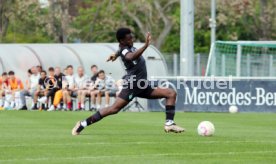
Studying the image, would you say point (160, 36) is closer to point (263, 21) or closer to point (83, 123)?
point (263, 21)

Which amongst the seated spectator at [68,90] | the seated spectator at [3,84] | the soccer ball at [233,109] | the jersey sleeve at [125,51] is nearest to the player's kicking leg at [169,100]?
the jersey sleeve at [125,51]

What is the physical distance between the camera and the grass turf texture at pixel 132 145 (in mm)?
12344

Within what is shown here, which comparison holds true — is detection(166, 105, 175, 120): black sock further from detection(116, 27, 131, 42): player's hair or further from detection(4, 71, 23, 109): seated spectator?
detection(4, 71, 23, 109): seated spectator

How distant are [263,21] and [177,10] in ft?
30.0

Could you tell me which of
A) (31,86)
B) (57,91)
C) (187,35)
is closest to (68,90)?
(57,91)

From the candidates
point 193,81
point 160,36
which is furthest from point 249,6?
point 193,81

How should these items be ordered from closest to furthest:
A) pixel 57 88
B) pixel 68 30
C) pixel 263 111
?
pixel 263 111 → pixel 57 88 → pixel 68 30

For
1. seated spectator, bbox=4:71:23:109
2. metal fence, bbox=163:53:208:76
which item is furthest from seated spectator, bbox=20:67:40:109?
metal fence, bbox=163:53:208:76

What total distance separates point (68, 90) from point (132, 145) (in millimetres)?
17817

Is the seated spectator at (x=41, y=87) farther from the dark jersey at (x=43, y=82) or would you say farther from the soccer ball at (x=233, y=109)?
the soccer ball at (x=233, y=109)

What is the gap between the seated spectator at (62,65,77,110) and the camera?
31708 mm

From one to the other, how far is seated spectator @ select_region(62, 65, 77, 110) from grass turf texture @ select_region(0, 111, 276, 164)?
38.6ft

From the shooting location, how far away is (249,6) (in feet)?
178

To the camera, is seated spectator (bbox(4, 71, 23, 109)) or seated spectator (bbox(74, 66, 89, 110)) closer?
seated spectator (bbox(74, 66, 89, 110))
